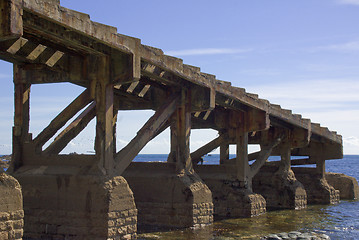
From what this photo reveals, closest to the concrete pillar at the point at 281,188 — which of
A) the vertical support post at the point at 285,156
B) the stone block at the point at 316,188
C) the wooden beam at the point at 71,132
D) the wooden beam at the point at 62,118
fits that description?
the vertical support post at the point at 285,156

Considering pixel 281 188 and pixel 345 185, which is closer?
pixel 281 188

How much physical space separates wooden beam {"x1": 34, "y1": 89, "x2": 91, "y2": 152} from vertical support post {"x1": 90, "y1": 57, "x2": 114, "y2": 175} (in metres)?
0.64

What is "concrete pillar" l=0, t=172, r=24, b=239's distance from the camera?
8.59 meters

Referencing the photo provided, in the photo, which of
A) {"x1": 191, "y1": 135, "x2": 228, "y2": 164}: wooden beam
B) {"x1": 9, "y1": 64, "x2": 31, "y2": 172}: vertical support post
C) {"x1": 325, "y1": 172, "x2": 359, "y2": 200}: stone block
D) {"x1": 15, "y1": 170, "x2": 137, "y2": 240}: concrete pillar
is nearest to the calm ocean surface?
{"x1": 15, "y1": 170, "x2": 137, "y2": 240}: concrete pillar

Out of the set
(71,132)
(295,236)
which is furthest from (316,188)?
(71,132)

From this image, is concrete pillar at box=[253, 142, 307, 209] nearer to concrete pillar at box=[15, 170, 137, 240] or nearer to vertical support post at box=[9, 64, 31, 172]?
concrete pillar at box=[15, 170, 137, 240]

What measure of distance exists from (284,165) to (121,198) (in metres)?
12.5

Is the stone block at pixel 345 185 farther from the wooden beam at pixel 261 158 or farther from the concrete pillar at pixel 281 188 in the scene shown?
the wooden beam at pixel 261 158

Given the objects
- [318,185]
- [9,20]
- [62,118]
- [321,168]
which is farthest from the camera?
[321,168]

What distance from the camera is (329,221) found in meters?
18.2

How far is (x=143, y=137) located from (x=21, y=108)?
359 centimetres

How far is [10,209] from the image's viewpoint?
28.6ft

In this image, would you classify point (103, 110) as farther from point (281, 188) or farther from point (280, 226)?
point (281, 188)

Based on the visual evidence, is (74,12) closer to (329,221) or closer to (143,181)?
(143,181)
